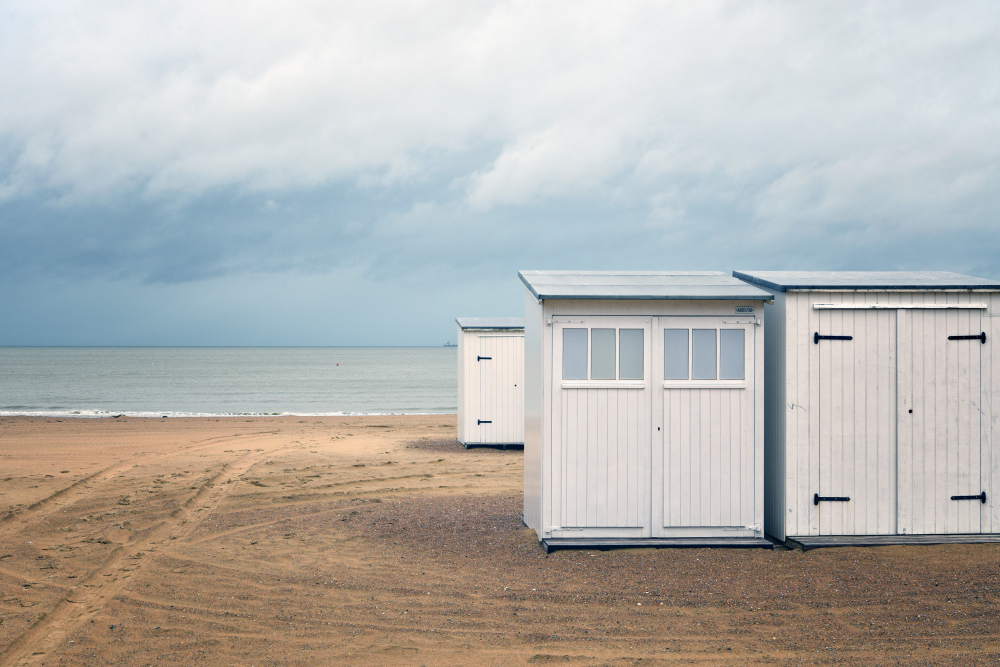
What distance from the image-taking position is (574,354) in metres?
8.01

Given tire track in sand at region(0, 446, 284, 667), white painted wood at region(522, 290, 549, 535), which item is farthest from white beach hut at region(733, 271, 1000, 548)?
tire track in sand at region(0, 446, 284, 667)

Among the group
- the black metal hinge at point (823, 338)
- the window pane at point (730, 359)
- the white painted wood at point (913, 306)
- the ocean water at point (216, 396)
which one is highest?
the white painted wood at point (913, 306)

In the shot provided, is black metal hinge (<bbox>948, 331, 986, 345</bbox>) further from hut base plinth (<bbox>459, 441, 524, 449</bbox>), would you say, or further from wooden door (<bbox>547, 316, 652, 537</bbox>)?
hut base plinth (<bbox>459, 441, 524, 449</bbox>)

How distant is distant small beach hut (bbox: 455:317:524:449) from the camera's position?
1644 cm

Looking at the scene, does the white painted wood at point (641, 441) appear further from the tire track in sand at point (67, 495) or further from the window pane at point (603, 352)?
the tire track in sand at point (67, 495)

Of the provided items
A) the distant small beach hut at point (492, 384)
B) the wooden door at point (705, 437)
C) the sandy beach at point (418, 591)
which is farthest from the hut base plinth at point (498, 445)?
the wooden door at point (705, 437)

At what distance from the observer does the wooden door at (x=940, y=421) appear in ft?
26.7

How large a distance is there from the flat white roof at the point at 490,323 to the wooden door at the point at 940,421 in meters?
8.97

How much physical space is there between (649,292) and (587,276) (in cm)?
108

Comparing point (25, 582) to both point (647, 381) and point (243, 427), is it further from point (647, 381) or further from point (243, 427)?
point (243, 427)

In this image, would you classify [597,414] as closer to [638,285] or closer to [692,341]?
[692,341]

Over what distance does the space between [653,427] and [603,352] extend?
893 mm

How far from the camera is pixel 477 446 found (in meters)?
16.8

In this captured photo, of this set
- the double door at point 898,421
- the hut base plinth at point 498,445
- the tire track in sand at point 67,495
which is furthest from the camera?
the hut base plinth at point 498,445
